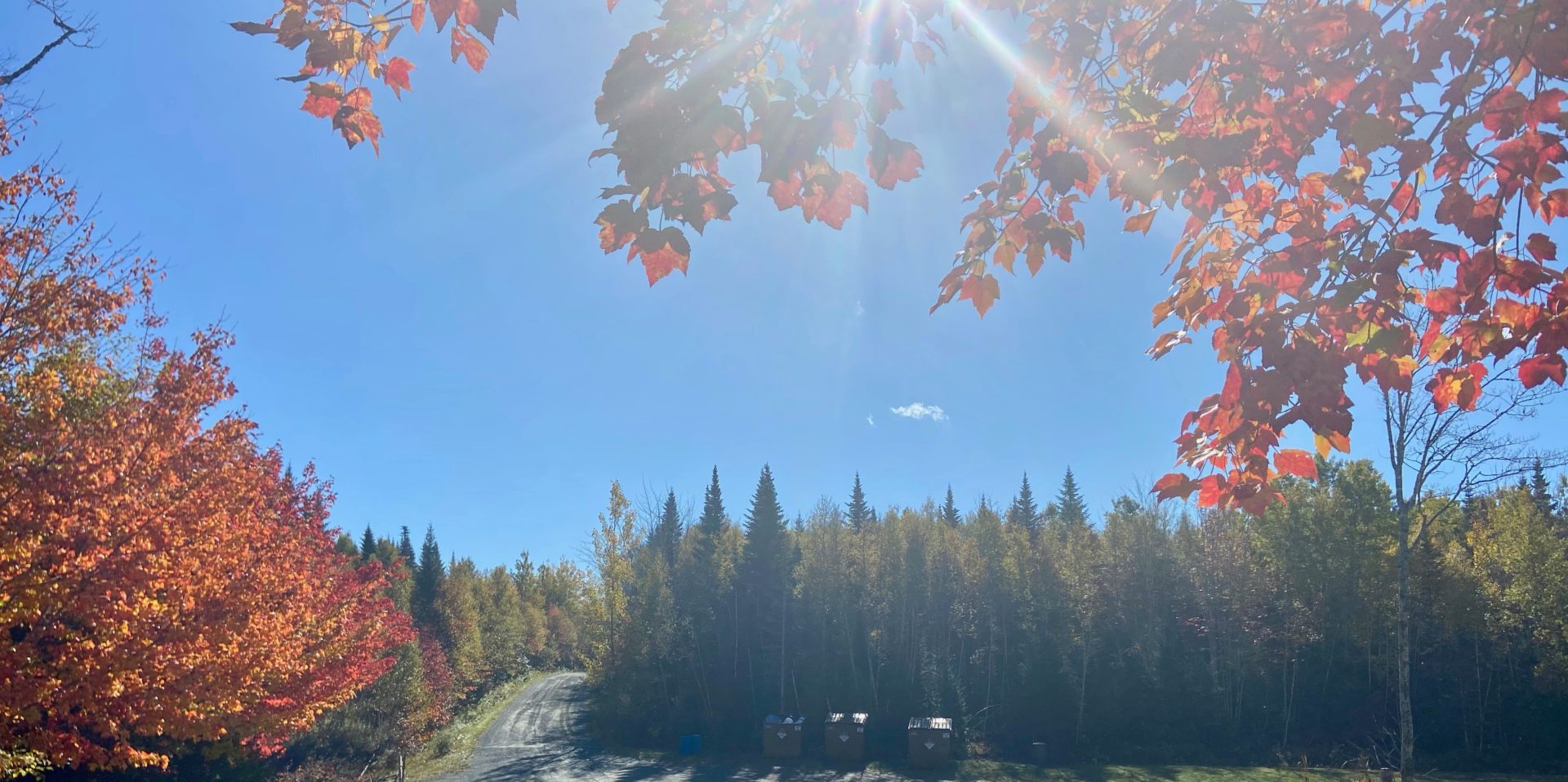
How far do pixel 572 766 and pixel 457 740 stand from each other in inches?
270

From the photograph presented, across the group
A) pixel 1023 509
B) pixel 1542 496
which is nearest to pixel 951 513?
pixel 1023 509

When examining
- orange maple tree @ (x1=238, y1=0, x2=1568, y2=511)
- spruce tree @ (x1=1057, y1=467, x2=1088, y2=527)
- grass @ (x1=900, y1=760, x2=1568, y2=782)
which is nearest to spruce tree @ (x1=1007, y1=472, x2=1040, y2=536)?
spruce tree @ (x1=1057, y1=467, x2=1088, y2=527)

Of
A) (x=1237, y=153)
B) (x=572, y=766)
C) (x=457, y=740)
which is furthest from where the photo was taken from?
(x=457, y=740)

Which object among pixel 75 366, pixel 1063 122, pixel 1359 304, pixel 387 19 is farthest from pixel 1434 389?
pixel 75 366

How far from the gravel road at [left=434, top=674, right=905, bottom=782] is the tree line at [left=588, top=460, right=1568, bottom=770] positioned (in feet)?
10.3

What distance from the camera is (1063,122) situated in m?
3.47

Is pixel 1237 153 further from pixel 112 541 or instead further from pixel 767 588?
pixel 767 588

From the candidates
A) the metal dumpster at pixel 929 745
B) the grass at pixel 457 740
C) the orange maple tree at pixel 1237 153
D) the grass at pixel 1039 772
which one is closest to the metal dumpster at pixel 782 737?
the grass at pixel 1039 772

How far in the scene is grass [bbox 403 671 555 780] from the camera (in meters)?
27.5

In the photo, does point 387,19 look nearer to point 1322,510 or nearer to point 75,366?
point 75,366

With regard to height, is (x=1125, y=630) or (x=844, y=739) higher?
(x=1125, y=630)

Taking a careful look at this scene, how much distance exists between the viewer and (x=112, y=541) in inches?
359

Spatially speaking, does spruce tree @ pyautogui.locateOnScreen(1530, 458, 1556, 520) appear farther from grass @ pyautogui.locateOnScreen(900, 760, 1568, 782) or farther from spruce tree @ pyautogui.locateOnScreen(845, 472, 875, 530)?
spruce tree @ pyautogui.locateOnScreen(845, 472, 875, 530)

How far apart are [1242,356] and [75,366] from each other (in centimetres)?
1397
